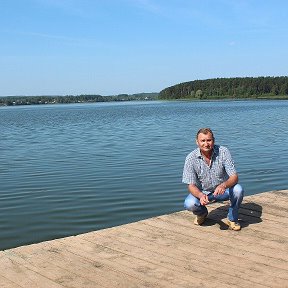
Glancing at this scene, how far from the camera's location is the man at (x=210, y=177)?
634cm

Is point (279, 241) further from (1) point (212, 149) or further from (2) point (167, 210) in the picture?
(2) point (167, 210)

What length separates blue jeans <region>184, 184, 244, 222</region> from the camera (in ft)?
21.1

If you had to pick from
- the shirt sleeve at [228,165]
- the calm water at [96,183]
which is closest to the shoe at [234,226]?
the shirt sleeve at [228,165]

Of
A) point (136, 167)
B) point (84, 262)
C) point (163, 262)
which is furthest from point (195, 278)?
point (136, 167)

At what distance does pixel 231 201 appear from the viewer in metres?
6.56

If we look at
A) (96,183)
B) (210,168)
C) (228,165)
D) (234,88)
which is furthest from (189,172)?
(234,88)

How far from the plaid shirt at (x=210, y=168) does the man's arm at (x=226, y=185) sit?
0.12 meters

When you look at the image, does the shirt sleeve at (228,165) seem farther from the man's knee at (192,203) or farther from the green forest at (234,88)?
the green forest at (234,88)

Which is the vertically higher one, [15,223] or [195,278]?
[195,278]

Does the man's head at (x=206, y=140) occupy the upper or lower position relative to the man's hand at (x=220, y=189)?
upper

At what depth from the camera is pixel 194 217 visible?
23.6 feet

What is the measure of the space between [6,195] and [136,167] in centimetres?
484

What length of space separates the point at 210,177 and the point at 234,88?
17246 centimetres

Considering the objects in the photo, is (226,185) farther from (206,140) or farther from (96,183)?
(96,183)
